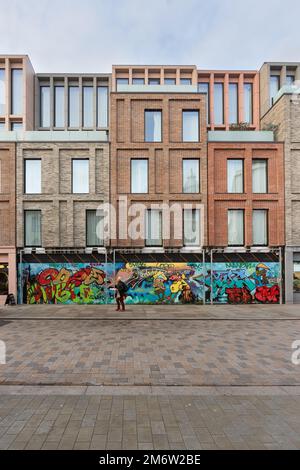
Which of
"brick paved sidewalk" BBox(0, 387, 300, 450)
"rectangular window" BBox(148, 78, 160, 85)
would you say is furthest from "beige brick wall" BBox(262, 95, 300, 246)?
"rectangular window" BBox(148, 78, 160, 85)

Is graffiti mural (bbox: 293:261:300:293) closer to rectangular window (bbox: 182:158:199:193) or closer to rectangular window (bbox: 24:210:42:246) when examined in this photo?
rectangular window (bbox: 182:158:199:193)

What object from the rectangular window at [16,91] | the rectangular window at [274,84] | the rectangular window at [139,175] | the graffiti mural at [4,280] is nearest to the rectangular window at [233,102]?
the rectangular window at [274,84]

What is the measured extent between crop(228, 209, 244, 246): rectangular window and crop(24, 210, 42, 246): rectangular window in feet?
38.1

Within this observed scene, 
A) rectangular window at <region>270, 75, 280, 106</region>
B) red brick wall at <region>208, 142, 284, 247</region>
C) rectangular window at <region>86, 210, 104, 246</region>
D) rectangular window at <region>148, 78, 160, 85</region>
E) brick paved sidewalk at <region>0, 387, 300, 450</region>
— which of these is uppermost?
rectangular window at <region>148, 78, 160, 85</region>

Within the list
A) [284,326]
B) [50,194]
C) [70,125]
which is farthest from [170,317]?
[70,125]

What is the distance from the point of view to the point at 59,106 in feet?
109

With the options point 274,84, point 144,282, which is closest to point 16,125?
point 144,282

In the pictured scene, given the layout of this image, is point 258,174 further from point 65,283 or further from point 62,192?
point 65,283

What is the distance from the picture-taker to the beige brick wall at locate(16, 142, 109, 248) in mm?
16578

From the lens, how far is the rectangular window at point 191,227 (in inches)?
660

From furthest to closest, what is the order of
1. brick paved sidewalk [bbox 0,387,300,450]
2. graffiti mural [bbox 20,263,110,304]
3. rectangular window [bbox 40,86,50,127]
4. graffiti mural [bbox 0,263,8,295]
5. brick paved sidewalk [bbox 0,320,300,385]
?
1. rectangular window [bbox 40,86,50,127]
2. graffiti mural [bbox 0,263,8,295]
3. graffiti mural [bbox 20,263,110,304]
4. brick paved sidewalk [bbox 0,320,300,385]
5. brick paved sidewalk [bbox 0,387,300,450]

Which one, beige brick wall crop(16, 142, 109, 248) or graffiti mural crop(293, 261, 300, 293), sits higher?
beige brick wall crop(16, 142, 109, 248)

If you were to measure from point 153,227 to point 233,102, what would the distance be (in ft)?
83.2
